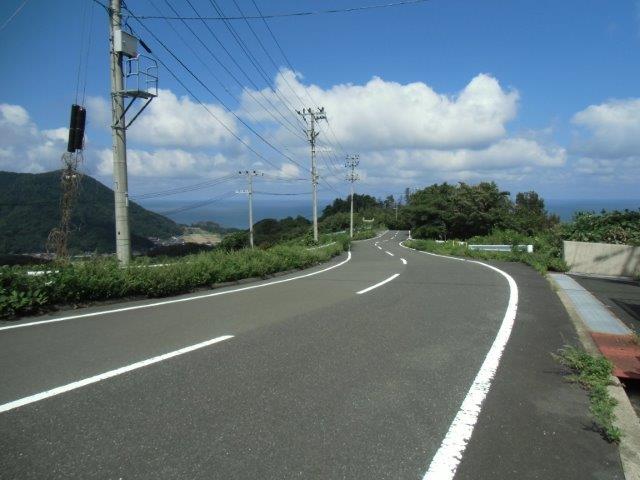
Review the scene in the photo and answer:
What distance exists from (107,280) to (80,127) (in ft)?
15.9

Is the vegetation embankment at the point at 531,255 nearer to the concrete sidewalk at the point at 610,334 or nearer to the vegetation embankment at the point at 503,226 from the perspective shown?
the vegetation embankment at the point at 503,226

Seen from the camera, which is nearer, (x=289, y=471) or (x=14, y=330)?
(x=289, y=471)

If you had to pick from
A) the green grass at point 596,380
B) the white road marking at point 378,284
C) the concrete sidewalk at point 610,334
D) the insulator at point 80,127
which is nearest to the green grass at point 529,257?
the white road marking at point 378,284

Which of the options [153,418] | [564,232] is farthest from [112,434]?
[564,232]

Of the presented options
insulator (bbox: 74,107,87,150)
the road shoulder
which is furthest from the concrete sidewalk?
insulator (bbox: 74,107,87,150)

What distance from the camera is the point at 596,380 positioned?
4633 mm

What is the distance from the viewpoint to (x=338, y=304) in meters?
8.88

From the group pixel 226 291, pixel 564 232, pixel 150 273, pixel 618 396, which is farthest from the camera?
pixel 564 232

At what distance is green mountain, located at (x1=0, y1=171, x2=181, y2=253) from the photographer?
3312 cm

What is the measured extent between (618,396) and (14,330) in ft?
23.9

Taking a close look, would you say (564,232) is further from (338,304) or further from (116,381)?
(116,381)

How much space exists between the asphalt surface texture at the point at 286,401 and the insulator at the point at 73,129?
6080 millimetres

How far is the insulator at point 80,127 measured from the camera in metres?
11.3

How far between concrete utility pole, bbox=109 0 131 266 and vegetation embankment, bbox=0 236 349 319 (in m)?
0.95
